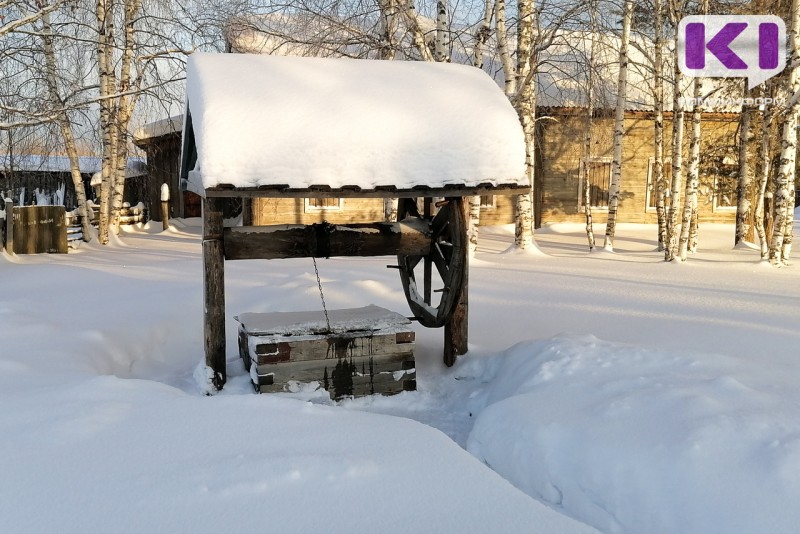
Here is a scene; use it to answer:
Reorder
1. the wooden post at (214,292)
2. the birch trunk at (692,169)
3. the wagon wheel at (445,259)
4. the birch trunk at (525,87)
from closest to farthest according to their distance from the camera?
the wooden post at (214,292), the wagon wheel at (445,259), the birch trunk at (692,169), the birch trunk at (525,87)

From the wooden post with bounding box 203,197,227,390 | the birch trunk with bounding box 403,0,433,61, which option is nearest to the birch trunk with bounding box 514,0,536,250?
the birch trunk with bounding box 403,0,433,61

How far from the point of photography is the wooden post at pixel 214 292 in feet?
17.1

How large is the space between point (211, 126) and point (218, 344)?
1731 millimetres

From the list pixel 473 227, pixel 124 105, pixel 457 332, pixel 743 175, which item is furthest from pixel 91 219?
pixel 743 175

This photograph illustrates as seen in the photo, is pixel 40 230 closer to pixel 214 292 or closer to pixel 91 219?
pixel 91 219

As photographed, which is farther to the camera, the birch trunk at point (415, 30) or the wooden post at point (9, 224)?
the wooden post at point (9, 224)

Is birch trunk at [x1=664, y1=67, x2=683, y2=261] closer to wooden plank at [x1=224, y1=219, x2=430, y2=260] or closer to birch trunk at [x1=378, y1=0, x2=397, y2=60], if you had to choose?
birch trunk at [x1=378, y1=0, x2=397, y2=60]

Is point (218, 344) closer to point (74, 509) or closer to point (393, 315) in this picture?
point (393, 315)

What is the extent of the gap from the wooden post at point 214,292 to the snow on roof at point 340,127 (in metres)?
0.28

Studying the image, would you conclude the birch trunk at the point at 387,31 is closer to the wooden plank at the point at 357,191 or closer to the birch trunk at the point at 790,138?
the birch trunk at the point at 790,138

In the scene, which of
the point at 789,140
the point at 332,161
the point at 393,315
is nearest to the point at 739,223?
the point at 789,140

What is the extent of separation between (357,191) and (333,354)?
1.39 meters

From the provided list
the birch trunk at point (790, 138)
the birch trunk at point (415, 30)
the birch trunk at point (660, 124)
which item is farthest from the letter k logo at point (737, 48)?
the birch trunk at point (415, 30)

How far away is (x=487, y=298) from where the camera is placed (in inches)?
316
